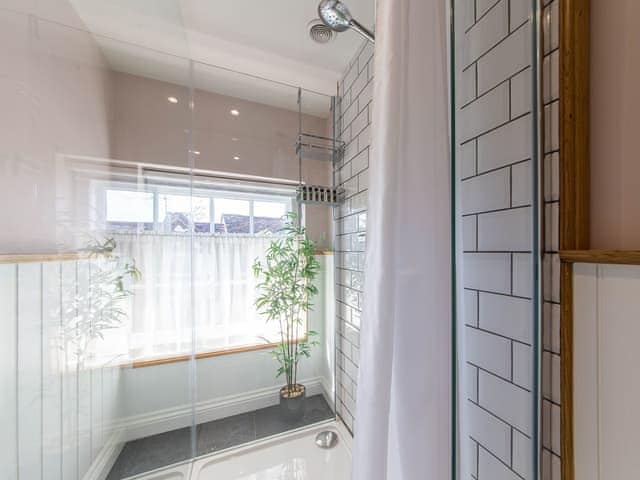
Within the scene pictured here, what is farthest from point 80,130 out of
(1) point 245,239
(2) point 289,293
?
(2) point 289,293

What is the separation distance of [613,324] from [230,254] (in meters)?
A: 1.69

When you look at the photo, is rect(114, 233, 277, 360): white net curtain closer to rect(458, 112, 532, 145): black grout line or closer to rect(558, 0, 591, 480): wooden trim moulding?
rect(458, 112, 532, 145): black grout line

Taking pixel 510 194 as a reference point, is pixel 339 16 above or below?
above

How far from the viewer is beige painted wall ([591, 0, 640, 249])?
42 cm

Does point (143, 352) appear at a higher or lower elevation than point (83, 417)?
higher

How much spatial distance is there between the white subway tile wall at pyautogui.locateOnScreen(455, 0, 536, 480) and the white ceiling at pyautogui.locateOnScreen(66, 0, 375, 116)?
2.64ft

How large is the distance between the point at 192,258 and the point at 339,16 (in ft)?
4.86

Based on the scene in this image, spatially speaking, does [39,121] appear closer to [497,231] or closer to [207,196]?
[207,196]

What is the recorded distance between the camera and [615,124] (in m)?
0.45

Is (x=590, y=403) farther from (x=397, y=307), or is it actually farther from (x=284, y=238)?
(x=284, y=238)

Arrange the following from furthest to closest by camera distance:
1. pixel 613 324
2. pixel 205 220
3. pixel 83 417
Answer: pixel 205 220 → pixel 83 417 → pixel 613 324

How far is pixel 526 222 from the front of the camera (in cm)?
55

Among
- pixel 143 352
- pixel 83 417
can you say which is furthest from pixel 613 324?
pixel 143 352

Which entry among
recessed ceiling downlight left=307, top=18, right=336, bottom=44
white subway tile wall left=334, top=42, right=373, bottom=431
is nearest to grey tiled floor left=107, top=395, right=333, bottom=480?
white subway tile wall left=334, top=42, right=373, bottom=431
